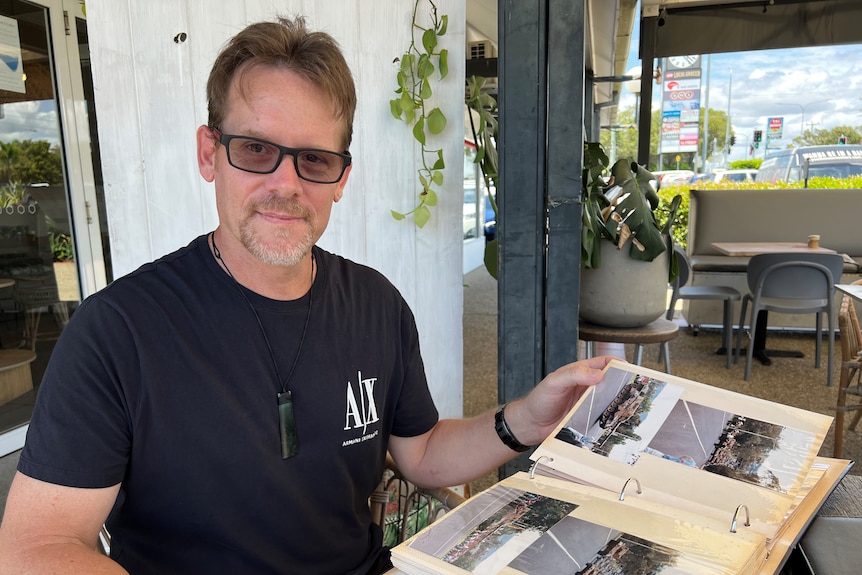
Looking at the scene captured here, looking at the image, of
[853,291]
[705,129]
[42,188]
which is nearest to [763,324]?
[853,291]

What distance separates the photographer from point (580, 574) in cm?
60

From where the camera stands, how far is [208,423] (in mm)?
924

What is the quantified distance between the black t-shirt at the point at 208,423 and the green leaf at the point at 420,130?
801mm

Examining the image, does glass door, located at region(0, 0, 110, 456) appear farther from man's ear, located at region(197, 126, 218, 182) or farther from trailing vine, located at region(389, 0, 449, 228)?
man's ear, located at region(197, 126, 218, 182)

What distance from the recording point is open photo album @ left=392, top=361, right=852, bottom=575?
0.62 meters

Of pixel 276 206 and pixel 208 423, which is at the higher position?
pixel 276 206

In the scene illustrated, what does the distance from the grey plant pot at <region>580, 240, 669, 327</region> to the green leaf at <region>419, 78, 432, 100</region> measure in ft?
2.49

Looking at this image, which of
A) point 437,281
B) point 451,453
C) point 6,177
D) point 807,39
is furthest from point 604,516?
point 807,39

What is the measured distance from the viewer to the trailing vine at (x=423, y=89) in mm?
1734

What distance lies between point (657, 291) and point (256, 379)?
1.47 metres

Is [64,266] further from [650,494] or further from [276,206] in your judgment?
[650,494]

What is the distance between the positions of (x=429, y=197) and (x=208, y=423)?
42.2 inches

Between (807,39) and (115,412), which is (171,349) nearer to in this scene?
(115,412)

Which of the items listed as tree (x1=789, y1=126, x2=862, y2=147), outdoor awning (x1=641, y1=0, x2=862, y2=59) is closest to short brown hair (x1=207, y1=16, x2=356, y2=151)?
outdoor awning (x1=641, y1=0, x2=862, y2=59)
